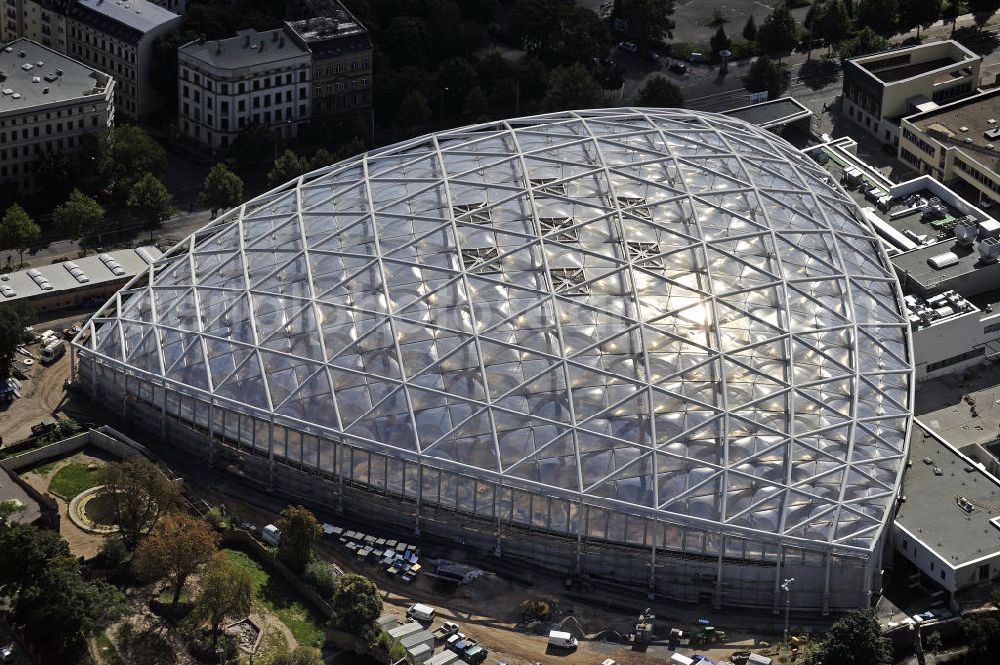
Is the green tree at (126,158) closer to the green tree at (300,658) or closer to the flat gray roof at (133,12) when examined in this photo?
the flat gray roof at (133,12)

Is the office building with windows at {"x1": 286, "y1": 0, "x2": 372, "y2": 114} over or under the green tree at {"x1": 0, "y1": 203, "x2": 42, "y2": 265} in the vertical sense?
over

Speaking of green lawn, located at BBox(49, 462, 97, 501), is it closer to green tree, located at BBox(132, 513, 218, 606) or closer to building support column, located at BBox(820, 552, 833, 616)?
green tree, located at BBox(132, 513, 218, 606)

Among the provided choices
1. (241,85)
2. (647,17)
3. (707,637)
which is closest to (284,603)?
(707,637)

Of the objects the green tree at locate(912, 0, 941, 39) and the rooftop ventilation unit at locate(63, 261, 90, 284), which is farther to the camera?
the green tree at locate(912, 0, 941, 39)

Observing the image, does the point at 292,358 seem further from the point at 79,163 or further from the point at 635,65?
the point at 635,65

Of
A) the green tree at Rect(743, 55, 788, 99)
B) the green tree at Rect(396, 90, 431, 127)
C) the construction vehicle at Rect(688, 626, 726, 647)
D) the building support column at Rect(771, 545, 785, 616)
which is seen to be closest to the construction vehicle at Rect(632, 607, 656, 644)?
the construction vehicle at Rect(688, 626, 726, 647)

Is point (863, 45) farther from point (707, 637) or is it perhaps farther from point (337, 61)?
point (707, 637)
